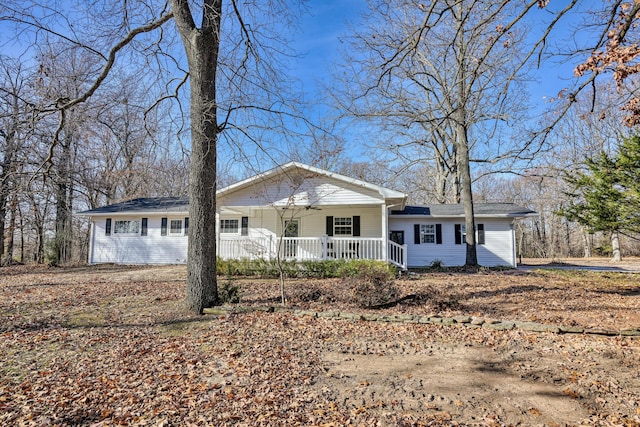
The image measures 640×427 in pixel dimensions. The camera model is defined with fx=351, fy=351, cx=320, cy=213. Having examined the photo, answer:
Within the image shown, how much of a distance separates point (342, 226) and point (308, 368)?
12.6 metres

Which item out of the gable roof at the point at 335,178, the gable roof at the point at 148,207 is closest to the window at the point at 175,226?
the gable roof at the point at 148,207

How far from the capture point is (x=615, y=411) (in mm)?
3156

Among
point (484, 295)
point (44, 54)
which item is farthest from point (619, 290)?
point (44, 54)

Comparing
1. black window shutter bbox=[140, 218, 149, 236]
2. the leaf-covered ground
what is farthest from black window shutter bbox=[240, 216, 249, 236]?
the leaf-covered ground

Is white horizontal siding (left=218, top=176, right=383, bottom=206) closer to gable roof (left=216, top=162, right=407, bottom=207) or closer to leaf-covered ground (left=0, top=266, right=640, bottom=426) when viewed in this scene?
gable roof (left=216, top=162, right=407, bottom=207)

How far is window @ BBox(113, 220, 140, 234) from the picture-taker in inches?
741

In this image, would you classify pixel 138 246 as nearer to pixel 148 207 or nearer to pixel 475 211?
pixel 148 207

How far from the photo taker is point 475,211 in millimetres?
17844

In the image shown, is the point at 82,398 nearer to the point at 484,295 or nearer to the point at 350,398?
the point at 350,398

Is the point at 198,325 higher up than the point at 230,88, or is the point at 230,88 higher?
the point at 230,88

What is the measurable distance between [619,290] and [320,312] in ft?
30.1

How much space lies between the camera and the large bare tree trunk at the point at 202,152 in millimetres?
7031

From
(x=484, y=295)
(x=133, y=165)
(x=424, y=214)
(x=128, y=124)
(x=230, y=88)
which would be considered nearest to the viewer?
(x=230, y=88)

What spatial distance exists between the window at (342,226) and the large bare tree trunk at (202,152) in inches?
388
